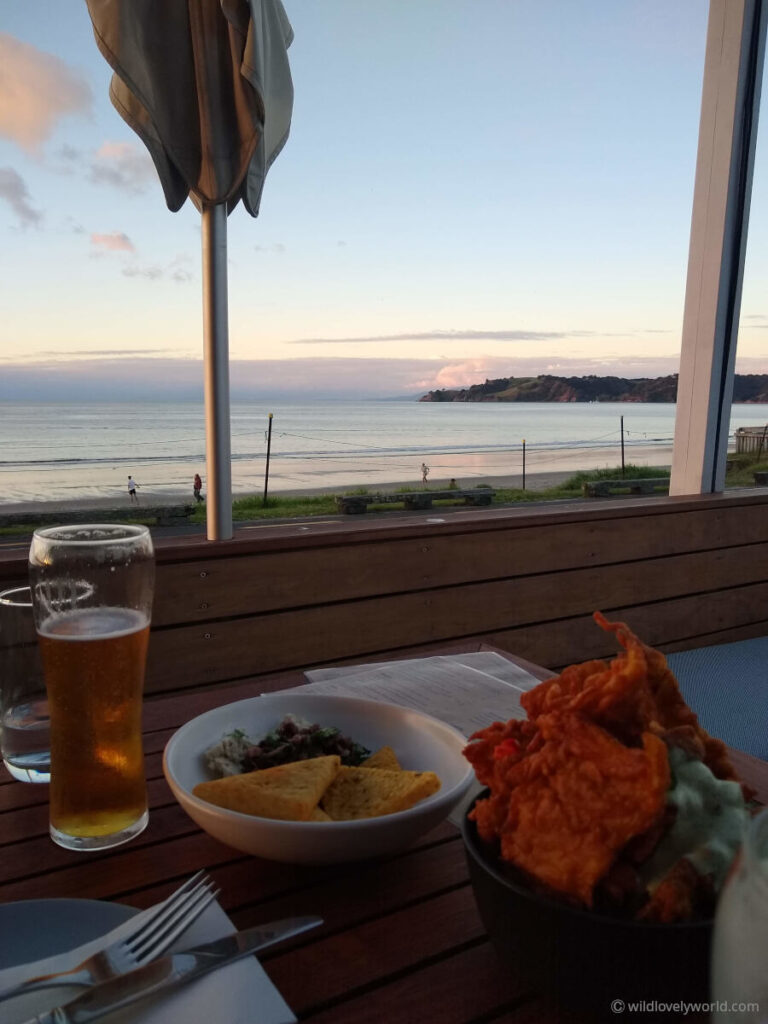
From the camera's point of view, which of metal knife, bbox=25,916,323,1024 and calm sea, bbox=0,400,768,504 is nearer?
metal knife, bbox=25,916,323,1024

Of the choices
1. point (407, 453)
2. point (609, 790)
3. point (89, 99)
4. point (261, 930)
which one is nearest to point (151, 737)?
point (261, 930)

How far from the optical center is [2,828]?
2.61 feet

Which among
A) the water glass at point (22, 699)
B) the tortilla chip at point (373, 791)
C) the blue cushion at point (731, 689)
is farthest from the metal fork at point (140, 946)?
the blue cushion at point (731, 689)

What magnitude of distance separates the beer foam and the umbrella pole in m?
1.68

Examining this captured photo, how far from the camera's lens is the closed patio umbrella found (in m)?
1.90

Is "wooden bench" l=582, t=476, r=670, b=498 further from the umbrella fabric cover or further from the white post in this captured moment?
the umbrella fabric cover

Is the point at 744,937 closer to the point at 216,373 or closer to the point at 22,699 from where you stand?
the point at 22,699

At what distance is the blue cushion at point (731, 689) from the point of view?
2.10m

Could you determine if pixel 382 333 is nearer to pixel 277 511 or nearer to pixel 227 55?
pixel 277 511

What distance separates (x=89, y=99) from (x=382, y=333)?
7.68 meters

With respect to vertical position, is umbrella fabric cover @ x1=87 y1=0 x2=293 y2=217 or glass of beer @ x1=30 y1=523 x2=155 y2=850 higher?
umbrella fabric cover @ x1=87 y1=0 x2=293 y2=217

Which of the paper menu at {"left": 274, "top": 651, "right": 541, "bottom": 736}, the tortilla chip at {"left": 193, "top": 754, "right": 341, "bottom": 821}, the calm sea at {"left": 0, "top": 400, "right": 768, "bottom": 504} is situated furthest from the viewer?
the calm sea at {"left": 0, "top": 400, "right": 768, "bottom": 504}

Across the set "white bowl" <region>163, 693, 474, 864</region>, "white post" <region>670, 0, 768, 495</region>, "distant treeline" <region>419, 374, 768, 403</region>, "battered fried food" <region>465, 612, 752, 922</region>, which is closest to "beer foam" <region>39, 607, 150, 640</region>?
"white bowl" <region>163, 693, 474, 864</region>

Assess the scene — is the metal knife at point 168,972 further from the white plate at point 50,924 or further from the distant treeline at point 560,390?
the distant treeline at point 560,390
